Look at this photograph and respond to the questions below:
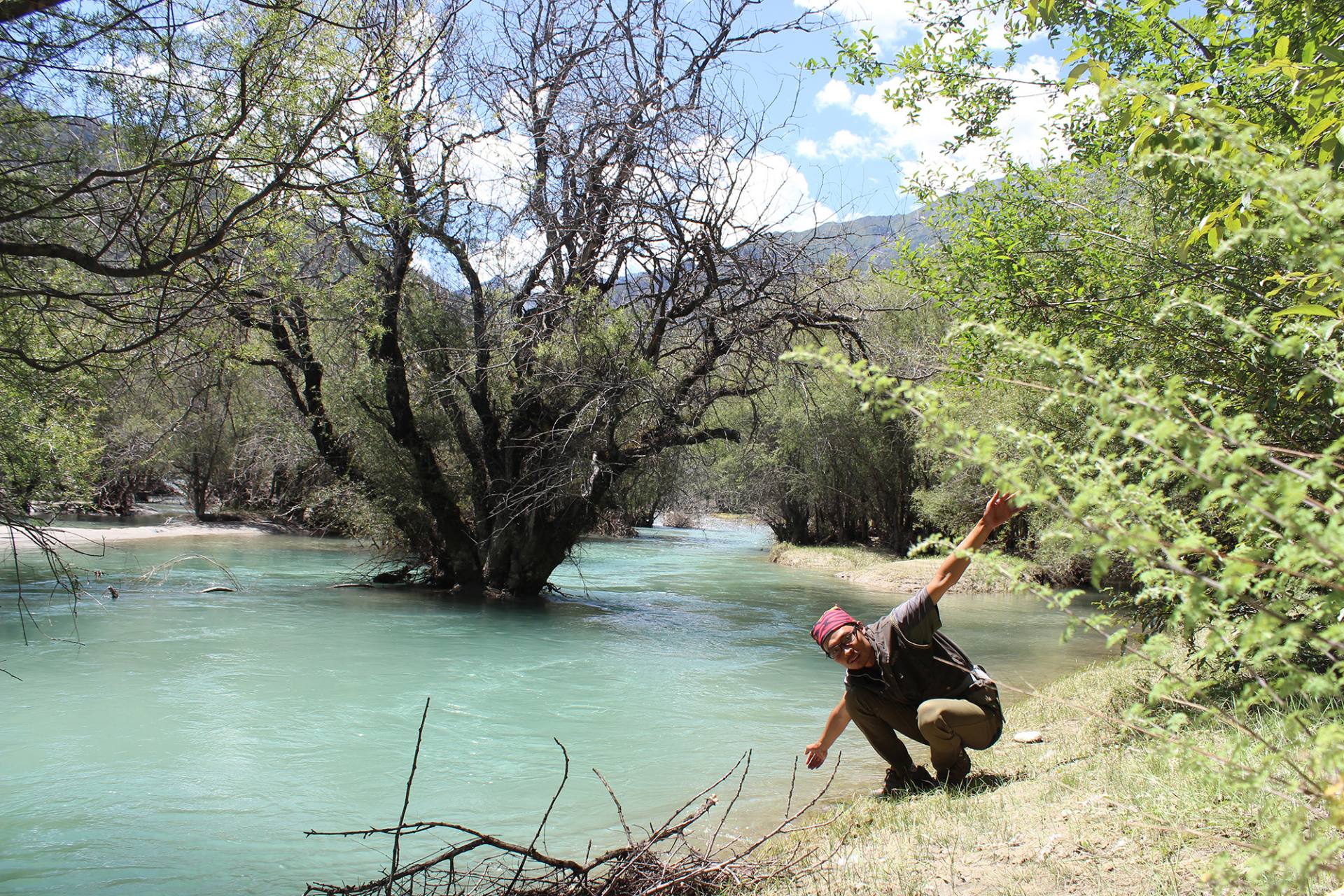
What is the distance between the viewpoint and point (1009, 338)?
6.28ft

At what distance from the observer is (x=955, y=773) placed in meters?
5.36

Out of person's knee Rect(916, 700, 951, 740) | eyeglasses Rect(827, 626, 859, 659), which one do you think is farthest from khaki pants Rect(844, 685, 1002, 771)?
eyeglasses Rect(827, 626, 859, 659)

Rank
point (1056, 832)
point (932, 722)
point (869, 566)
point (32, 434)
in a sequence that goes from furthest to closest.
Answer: point (869, 566) → point (32, 434) → point (932, 722) → point (1056, 832)

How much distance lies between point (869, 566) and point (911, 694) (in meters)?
24.9

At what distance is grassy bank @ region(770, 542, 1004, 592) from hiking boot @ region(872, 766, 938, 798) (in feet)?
49.7

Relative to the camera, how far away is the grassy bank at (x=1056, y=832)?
3.38 meters

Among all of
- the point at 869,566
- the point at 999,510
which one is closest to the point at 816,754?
the point at 999,510

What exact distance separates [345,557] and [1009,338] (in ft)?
88.9

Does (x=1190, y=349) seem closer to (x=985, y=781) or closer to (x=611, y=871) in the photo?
(x=985, y=781)

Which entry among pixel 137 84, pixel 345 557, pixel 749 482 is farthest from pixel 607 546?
pixel 137 84

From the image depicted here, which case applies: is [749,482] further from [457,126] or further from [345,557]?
[457,126]

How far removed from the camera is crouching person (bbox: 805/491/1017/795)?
5148 mm

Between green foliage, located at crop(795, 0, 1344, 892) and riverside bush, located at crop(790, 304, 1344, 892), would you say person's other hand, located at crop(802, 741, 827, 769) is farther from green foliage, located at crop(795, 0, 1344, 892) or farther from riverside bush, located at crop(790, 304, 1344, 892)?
riverside bush, located at crop(790, 304, 1344, 892)

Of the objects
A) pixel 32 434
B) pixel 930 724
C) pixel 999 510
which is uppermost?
pixel 32 434
